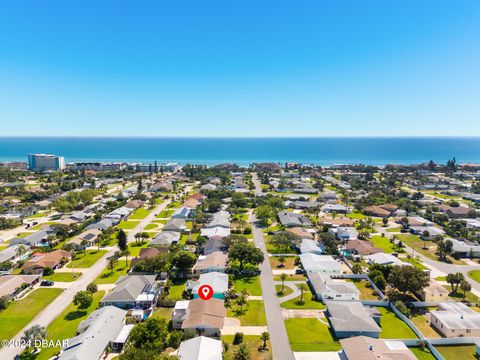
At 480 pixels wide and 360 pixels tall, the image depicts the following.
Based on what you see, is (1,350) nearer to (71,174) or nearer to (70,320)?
(70,320)

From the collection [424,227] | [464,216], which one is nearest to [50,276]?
[424,227]

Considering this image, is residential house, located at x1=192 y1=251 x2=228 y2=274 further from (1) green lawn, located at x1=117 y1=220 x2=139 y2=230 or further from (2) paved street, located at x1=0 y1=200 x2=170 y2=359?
(1) green lawn, located at x1=117 y1=220 x2=139 y2=230

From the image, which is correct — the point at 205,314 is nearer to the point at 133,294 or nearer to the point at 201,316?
the point at 201,316

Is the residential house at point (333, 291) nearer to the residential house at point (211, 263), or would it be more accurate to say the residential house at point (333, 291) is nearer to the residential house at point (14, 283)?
the residential house at point (211, 263)

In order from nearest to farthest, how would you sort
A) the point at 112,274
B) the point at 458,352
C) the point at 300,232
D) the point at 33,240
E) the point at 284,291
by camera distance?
the point at 458,352 → the point at 284,291 → the point at 112,274 → the point at 33,240 → the point at 300,232

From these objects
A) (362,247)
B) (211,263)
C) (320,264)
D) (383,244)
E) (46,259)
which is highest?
(362,247)

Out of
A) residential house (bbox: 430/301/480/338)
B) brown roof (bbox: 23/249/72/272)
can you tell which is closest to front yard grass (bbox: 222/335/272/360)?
residential house (bbox: 430/301/480/338)

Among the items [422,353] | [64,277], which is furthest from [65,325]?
[422,353]
